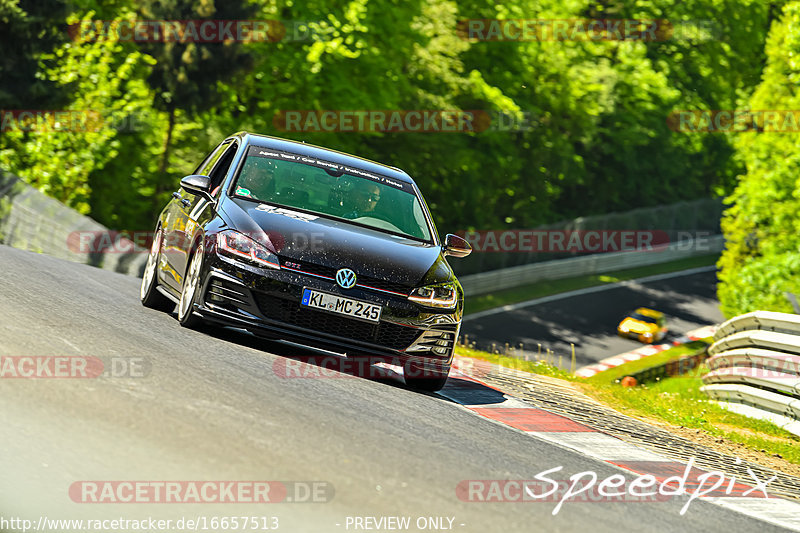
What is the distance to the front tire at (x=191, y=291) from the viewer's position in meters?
8.37

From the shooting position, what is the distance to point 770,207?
81.8 ft

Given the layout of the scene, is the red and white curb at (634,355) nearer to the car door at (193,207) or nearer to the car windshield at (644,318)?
the car windshield at (644,318)

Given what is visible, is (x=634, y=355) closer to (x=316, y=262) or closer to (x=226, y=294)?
(x=316, y=262)

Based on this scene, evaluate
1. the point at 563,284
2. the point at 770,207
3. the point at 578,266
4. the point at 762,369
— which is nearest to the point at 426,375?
the point at 762,369

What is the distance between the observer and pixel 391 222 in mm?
9336

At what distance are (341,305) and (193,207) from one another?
86.9 inches

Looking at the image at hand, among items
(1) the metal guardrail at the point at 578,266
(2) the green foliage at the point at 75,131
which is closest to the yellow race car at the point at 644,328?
(1) the metal guardrail at the point at 578,266

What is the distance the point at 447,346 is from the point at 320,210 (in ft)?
5.36

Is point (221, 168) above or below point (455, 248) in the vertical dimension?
above

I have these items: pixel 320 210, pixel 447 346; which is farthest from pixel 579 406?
pixel 320 210

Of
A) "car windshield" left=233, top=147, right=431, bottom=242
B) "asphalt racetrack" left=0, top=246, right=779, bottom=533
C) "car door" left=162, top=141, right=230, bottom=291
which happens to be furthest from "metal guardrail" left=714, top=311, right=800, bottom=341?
"car door" left=162, top=141, right=230, bottom=291

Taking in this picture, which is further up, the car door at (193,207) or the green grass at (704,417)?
the car door at (193,207)

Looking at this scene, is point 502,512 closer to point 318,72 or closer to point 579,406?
point 579,406

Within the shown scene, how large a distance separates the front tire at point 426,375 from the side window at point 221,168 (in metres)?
2.28
